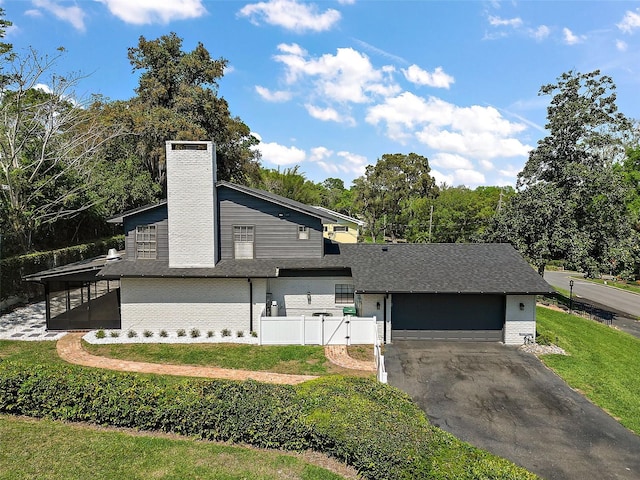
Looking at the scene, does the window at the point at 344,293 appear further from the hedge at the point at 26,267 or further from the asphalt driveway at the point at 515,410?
the hedge at the point at 26,267

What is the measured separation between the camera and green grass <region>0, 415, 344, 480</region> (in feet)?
23.9

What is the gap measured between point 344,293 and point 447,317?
15.9ft

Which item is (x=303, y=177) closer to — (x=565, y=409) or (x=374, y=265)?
(x=374, y=265)

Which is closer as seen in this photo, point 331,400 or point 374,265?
Answer: point 331,400

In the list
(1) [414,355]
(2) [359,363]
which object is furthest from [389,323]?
(2) [359,363]

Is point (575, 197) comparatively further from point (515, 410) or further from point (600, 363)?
point (515, 410)

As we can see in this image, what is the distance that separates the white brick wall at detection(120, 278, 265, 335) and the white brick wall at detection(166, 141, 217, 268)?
3.97 feet

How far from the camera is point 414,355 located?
50.7ft

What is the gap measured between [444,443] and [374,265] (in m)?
11.8

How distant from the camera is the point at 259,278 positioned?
1711 centimetres

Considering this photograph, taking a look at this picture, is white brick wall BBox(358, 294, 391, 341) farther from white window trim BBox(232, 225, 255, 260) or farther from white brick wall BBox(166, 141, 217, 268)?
white brick wall BBox(166, 141, 217, 268)

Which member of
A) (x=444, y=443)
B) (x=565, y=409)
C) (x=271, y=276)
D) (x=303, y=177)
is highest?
(x=303, y=177)

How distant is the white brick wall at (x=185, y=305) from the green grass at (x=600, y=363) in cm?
1267

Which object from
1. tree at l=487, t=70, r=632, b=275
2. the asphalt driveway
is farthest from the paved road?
the asphalt driveway
